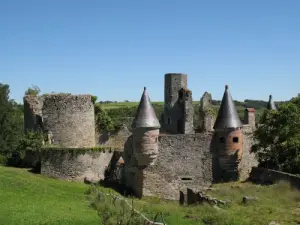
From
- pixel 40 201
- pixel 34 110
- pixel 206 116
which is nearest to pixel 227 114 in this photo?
pixel 206 116

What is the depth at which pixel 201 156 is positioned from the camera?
109 ft

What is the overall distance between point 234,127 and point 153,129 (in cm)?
622

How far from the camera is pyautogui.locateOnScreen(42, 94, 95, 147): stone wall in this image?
1377 inches

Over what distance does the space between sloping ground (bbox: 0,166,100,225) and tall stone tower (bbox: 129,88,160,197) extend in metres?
4.47

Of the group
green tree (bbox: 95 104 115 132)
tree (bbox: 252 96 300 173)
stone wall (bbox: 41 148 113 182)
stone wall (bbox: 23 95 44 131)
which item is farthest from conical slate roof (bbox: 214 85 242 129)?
stone wall (bbox: 23 95 44 131)

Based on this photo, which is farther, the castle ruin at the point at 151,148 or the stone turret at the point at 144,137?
the castle ruin at the point at 151,148

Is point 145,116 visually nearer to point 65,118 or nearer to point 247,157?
point 65,118

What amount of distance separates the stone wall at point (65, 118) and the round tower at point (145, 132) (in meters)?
5.97

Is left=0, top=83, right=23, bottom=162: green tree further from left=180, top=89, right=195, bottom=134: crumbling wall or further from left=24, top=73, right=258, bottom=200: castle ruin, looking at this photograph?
left=180, top=89, right=195, bottom=134: crumbling wall

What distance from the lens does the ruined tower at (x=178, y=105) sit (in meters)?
39.5

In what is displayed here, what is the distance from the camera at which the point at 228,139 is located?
33.1 m

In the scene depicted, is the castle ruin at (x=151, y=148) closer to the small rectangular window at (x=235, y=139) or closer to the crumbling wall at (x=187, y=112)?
the small rectangular window at (x=235, y=139)

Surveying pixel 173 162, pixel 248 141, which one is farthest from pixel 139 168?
pixel 248 141

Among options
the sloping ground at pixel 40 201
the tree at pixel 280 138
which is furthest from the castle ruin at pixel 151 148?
the sloping ground at pixel 40 201
